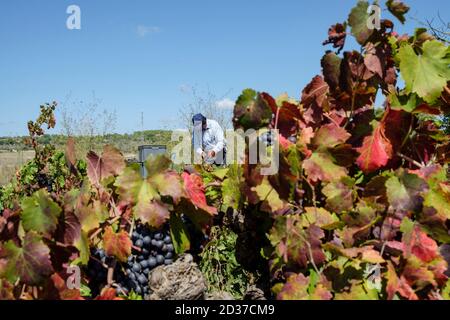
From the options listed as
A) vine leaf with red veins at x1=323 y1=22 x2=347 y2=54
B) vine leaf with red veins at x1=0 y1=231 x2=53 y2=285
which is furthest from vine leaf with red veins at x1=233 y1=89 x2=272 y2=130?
vine leaf with red veins at x1=0 y1=231 x2=53 y2=285

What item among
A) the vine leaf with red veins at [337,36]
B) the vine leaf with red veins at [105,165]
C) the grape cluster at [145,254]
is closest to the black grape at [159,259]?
the grape cluster at [145,254]

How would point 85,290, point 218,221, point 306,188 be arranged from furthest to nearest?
point 218,221 → point 85,290 → point 306,188

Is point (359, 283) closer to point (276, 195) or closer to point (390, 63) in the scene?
point (276, 195)

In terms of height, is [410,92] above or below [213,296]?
above

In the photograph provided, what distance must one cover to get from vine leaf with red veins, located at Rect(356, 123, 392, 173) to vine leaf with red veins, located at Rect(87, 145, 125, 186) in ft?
2.41

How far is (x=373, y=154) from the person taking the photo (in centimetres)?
131

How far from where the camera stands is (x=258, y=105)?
1.19 metres

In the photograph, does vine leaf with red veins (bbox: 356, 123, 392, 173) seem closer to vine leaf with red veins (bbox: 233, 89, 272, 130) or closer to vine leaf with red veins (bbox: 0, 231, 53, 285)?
vine leaf with red veins (bbox: 233, 89, 272, 130)

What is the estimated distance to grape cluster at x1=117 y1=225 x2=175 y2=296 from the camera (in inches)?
52.2

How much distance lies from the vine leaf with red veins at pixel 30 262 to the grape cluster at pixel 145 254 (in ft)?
0.93

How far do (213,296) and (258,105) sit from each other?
56 centimetres

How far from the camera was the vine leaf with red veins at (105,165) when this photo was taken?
142 cm

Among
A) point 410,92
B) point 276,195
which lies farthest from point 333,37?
point 276,195

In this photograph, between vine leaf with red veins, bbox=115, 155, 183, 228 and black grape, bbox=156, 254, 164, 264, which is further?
black grape, bbox=156, 254, 164, 264
